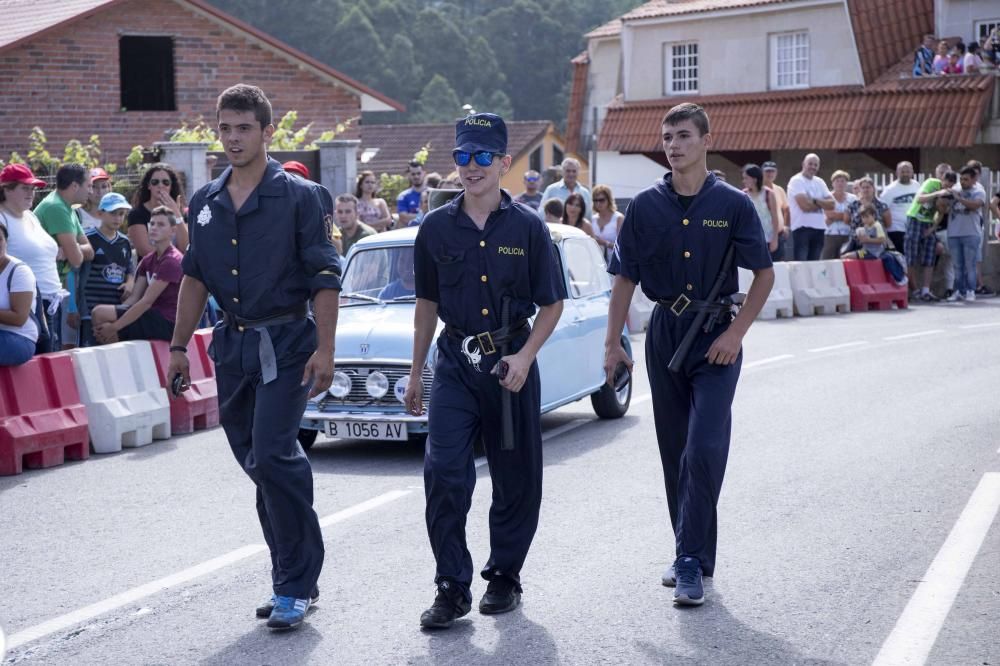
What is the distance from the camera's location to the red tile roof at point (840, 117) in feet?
115

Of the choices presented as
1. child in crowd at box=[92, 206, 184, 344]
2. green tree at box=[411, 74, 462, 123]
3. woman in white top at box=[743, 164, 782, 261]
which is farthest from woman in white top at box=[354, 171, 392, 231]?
green tree at box=[411, 74, 462, 123]

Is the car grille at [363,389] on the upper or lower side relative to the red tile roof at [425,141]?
lower

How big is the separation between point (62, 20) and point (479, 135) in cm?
2520

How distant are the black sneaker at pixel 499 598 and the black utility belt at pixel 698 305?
140 cm

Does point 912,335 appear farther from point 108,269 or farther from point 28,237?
point 28,237

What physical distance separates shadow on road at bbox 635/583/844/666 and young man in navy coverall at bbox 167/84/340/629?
151 cm

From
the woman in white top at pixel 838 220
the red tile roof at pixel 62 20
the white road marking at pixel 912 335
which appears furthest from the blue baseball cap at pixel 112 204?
the red tile roof at pixel 62 20

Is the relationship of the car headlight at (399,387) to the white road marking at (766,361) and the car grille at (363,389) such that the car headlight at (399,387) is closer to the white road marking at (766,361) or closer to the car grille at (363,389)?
the car grille at (363,389)

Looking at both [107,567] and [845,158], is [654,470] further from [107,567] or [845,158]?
[845,158]

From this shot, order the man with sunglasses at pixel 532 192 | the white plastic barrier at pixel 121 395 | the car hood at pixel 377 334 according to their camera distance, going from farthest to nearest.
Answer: the man with sunglasses at pixel 532 192
the white plastic barrier at pixel 121 395
the car hood at pixel 377 334

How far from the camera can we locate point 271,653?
608 cm

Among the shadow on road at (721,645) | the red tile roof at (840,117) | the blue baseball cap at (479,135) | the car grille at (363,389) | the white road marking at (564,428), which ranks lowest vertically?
the white road marking at (564,428)

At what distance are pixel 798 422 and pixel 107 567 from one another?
242 inches

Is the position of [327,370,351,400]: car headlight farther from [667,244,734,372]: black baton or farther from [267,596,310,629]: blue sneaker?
[267,596,310,629]: blue sneaker
